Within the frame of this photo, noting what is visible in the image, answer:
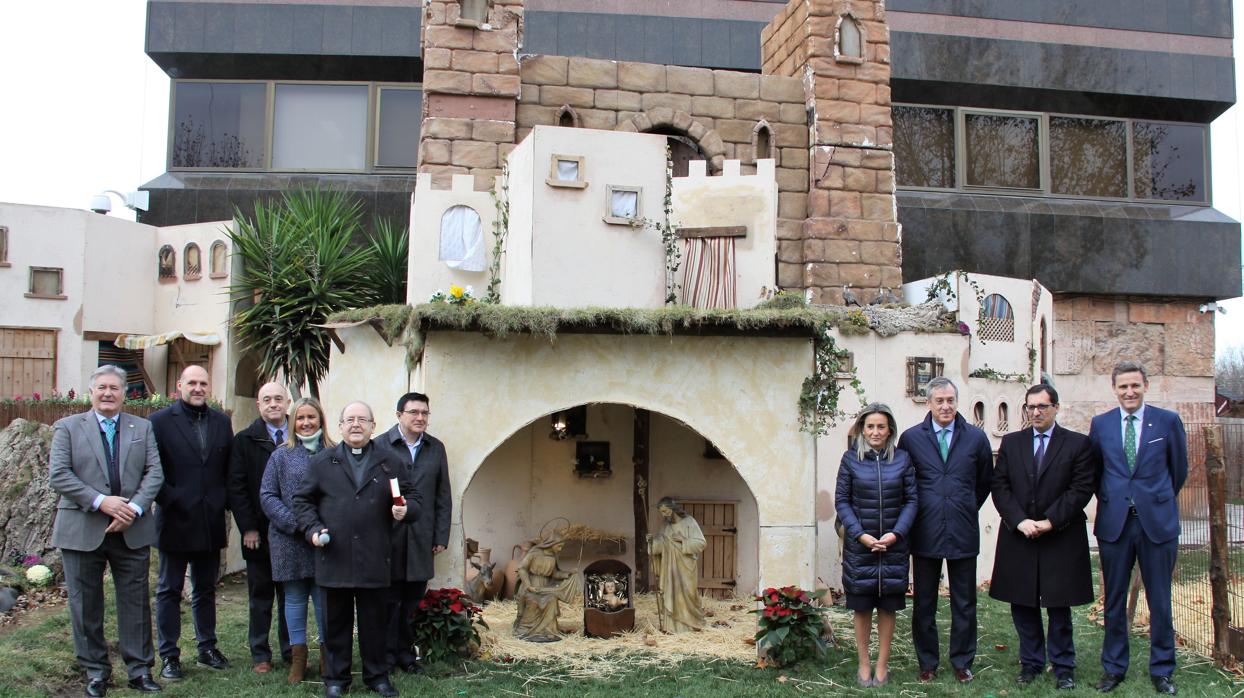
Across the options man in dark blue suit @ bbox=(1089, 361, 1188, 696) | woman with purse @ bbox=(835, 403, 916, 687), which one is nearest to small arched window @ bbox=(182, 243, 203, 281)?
woman with purse @ bbox=(835, 403, 916, 687)

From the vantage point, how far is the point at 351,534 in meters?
6.14

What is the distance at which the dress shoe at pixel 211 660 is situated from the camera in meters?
6.84

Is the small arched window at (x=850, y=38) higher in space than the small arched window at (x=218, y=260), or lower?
higher

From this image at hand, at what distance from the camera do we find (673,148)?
12.9 metres

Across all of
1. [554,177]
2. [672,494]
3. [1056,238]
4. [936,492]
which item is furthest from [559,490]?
[1056,238]

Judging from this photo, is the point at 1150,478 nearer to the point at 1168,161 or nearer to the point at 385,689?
the point at 385,689

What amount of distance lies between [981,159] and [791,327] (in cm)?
1168

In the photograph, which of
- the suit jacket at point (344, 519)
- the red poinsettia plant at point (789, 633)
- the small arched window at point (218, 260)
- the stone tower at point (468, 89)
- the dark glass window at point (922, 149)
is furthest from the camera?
the dark glass window at point (922, 149)

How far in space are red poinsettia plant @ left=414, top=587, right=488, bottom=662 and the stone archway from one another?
22.8ft

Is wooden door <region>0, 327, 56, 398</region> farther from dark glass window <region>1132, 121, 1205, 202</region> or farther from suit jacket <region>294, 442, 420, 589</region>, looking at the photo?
dark glass window <region>1132, 121, 1205, 202</region>

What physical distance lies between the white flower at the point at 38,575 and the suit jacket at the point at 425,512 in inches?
166

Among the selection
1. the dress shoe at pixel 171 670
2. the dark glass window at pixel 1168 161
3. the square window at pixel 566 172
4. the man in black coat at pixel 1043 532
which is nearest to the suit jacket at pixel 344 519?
the dress shoe at pixel 171 670

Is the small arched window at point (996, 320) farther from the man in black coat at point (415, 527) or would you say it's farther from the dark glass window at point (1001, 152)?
the man in black coat at point (415, 527)

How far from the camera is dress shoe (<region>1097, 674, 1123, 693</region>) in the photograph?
258 inches
